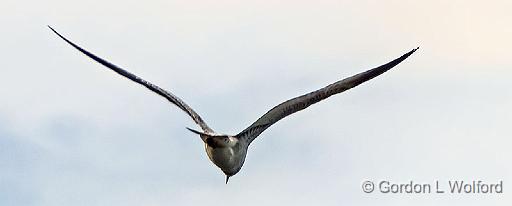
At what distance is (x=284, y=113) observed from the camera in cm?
4606

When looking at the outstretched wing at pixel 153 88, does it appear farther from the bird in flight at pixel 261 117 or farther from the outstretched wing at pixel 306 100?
the outstretched wing at pixel 306 100

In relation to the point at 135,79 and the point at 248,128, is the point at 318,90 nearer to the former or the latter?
the point at 248,128

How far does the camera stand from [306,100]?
151 ft

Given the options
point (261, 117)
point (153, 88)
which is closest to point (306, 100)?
point (261, 117)

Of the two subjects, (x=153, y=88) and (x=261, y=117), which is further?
(x=153, y=88)

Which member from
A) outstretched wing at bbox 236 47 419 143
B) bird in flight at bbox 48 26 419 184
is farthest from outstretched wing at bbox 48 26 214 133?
outstretched wing at bbox 236 47 419 143

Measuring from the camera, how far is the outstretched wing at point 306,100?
1806 inches

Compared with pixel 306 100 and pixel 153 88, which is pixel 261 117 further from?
pixel 153 88

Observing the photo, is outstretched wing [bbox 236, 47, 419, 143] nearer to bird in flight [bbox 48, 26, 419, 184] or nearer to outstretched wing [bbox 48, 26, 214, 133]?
bird in flight [bbox 48, 26, 419, 184]

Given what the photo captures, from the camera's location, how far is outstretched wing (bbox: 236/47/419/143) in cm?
4588

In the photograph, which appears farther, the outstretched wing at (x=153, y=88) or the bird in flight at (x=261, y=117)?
the outstretched wing at (x=153, y=88)

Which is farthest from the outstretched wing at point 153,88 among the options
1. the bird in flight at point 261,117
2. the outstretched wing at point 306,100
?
the outstretched wing at point 306,100

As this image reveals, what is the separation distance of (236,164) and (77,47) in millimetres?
6374

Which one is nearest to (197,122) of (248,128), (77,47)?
(248,128)
